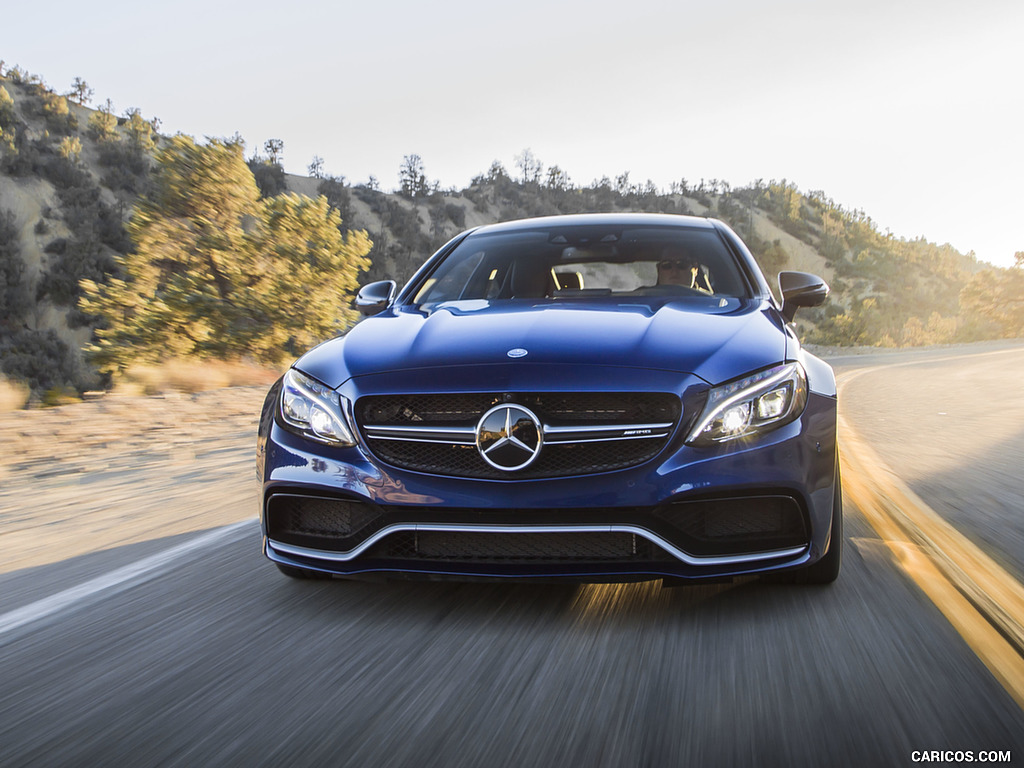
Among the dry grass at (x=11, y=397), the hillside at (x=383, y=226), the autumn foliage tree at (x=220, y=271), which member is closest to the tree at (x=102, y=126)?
the hillside at (x=383, y=226)

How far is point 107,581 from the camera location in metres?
3.57

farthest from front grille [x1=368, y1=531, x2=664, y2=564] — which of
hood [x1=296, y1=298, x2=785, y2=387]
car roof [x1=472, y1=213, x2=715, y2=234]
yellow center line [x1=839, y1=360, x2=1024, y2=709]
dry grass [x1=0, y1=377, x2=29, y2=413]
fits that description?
dry grass [x1=0, y1=377, x2=29, y2=413]

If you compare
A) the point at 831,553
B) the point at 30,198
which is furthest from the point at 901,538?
the point at 30,198

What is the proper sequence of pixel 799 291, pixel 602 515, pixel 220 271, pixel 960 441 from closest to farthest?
pixel 602 515 → pixel 799 291 → pixel 960 441 → pixel 220 271

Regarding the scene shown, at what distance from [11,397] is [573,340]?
7675 mm

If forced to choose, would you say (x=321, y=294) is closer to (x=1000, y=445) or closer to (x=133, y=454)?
(x=133, y=454)

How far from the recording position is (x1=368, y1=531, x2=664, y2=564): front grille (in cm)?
287

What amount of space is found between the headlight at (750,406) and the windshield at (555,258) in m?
1.65

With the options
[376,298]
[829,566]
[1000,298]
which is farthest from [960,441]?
[1000,298]

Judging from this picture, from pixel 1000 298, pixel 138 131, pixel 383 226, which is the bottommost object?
pixel 1000 298

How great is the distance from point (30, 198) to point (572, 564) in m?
56.1

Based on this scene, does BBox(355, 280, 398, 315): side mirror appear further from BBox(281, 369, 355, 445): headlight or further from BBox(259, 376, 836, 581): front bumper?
BBox(259, 376, 836, 581): front bumper

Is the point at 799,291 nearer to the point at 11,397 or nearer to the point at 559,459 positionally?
the point at 559,459

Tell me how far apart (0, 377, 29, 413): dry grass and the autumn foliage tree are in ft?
42.0
